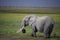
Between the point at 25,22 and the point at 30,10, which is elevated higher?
the point at 30,10

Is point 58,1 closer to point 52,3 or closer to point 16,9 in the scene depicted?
point 52,3

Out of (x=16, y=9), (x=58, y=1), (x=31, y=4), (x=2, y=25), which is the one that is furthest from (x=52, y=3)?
(x=2, y=25)

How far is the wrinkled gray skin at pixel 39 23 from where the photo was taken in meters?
2.31

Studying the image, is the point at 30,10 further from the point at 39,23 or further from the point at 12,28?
the point at 12,28

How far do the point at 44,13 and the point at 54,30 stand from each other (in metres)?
0.21

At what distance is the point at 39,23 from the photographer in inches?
92.8

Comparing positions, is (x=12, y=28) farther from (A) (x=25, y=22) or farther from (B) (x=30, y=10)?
(B) (x=30, y=10)

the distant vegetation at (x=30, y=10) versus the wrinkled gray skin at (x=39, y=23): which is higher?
the distant vegetation at (x=30, y=10)

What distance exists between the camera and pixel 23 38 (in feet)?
7.73

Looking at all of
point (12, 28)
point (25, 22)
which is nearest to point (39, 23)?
point (25, 22)

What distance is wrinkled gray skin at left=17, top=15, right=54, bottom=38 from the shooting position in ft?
7.57

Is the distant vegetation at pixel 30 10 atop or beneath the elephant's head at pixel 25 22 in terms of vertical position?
atop

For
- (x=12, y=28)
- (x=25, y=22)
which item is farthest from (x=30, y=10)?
(x=12, y=28)

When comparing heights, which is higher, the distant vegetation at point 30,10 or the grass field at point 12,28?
the distant vegetation at point 30,10
